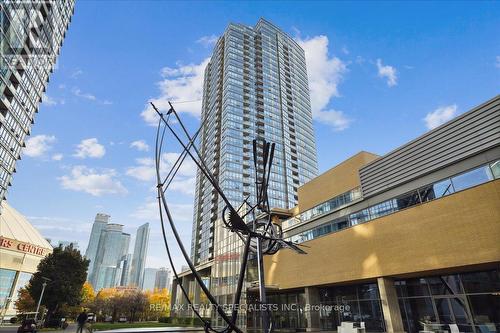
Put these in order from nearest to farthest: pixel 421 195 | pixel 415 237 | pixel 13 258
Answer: pixel 415 237
pixel 421 195
pixel 13 258

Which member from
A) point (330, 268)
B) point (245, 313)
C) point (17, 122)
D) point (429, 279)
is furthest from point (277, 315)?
point (17, 122)

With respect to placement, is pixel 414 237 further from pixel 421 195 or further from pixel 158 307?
pixel 158 307

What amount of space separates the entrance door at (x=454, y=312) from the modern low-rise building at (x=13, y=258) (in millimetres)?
61548

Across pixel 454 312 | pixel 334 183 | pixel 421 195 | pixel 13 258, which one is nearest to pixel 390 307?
pixel 454 312

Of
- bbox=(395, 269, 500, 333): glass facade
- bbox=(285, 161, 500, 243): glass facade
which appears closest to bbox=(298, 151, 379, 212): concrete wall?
bbox=(285, 161, 500, 243): glass facade

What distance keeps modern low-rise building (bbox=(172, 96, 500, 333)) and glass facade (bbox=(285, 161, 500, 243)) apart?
5 centimetres

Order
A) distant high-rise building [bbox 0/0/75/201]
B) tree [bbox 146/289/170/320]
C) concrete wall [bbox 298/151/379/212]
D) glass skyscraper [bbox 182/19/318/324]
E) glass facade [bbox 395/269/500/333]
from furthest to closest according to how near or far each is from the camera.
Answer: glass skyscraper [bbox 182/19/318/324], tree [bbox 146/289/170/320], distant high-rise building [bbox 0/0/75/201], concrete wall [bbox 298/151/379/212], glass facade [bbox 395/269/500/333]

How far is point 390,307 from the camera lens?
19234 mm

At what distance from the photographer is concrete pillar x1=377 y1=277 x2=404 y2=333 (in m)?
18.8

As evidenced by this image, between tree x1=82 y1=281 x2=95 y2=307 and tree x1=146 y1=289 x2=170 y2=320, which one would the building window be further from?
tree x1=146 y1=289 x2=170 y2=320

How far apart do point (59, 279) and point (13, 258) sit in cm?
3097

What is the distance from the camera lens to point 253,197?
219 ft

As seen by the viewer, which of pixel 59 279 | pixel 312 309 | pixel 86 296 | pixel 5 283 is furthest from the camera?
pixel 86 296

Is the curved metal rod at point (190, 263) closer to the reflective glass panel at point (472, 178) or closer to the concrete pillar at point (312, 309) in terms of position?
the reflective glass panel at point (472, 178)
